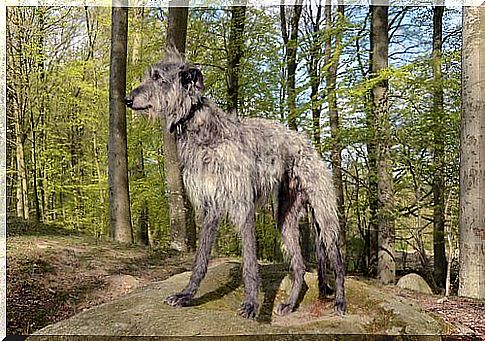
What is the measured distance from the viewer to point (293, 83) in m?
4.94

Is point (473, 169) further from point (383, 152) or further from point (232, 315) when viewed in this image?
point (232, 315)

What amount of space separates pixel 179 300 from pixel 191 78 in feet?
2.37

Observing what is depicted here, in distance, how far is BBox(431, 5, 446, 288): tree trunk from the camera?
13.6 ft

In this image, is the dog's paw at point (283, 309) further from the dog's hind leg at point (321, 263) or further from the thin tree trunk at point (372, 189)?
the thin tree trunk at point (372, 189)

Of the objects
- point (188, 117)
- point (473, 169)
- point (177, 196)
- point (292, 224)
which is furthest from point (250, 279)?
point (177, 196)

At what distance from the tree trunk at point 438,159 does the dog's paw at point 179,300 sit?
10.0 feet

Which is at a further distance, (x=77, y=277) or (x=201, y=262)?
(x=77, y=277)

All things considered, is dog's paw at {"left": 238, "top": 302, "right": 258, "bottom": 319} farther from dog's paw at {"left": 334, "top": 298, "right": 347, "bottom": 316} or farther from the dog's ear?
the dog's ear

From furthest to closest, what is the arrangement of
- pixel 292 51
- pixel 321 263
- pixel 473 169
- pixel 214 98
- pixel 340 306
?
pixel 292 51
pixel 214 98
pixel 473 169
pixel 321 263
pixel 340 306

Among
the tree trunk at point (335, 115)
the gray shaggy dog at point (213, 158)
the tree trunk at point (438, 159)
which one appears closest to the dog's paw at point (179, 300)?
the gray shaggy dog at point (213, 158)

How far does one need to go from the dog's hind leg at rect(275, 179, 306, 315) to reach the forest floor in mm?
1084

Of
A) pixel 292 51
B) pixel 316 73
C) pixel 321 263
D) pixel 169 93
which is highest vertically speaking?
pixel 292 51

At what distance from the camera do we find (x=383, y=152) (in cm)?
438

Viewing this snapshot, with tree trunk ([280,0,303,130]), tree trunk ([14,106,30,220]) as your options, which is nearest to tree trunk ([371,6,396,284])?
tree trunk ([280,0,303,130])
